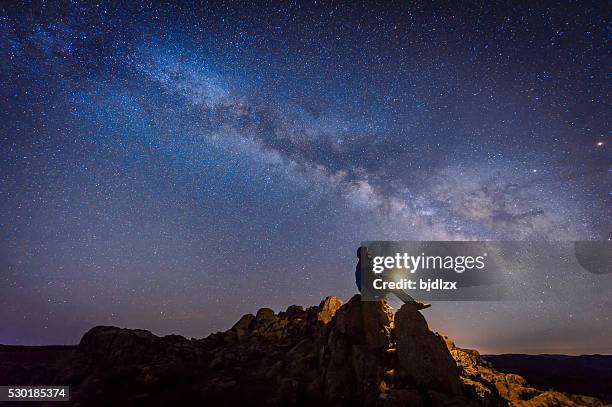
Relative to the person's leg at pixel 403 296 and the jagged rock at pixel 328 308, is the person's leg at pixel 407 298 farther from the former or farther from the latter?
the jagged rock at pixel 328 308

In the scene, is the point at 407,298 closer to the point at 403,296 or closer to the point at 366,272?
the point at 403,296

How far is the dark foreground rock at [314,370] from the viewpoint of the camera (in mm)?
31875

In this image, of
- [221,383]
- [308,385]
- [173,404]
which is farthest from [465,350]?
[173,404]

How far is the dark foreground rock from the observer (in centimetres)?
3188

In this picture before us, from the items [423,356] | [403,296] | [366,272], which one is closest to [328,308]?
[366,272]

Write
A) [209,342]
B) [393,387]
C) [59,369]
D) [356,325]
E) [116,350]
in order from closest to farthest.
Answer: [393,387]
[356,325]
[59,369]
[116,350]
[209,342]

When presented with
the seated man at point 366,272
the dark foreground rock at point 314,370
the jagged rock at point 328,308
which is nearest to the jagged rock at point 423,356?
the dark foreground rock at point 314,370

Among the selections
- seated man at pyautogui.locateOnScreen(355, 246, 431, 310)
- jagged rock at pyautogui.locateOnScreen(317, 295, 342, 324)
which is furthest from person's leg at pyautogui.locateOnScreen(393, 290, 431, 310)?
jagged rock at pyautogui.locateOnScreen(317, 295, 342, 324)

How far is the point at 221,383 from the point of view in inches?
1618

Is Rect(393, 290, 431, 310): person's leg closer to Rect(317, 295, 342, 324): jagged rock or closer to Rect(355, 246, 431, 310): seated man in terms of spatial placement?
Rect(355, 246, 431, 310): seated man

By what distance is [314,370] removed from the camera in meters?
40.7

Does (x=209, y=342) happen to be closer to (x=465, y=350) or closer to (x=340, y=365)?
(x=340, y=365)

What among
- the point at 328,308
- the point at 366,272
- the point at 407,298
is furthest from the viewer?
the point at 328,308

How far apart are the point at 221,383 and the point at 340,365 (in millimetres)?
15792
